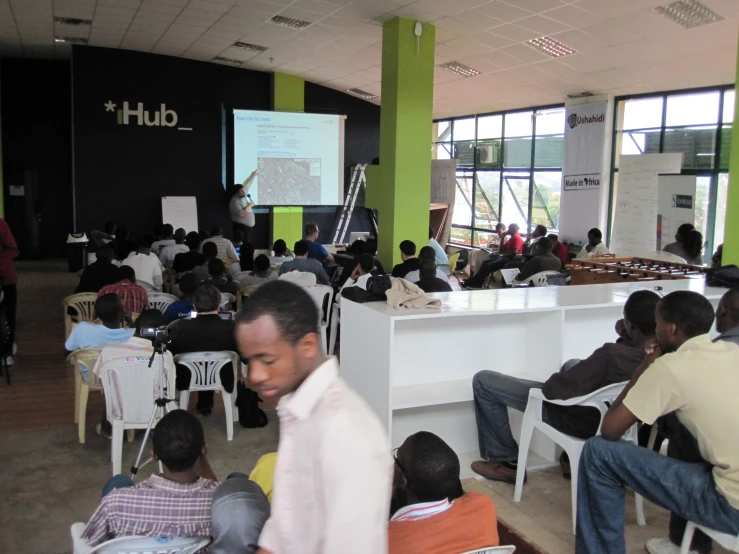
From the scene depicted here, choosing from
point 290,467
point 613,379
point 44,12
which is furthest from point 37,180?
point 290,467

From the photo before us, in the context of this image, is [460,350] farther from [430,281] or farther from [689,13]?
[689,13]

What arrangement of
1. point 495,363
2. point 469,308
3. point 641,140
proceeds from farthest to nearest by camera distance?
point 641,140, point 495,363, point 469,308

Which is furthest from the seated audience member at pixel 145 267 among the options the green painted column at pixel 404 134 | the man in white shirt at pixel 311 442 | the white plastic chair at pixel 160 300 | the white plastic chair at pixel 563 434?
the man in white shirt at pixel 311 442

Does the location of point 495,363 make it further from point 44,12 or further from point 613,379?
point 44,12

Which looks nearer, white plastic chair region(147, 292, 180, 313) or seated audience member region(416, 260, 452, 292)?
seated audience member region(416, 260, 452, 292)

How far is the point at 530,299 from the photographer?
395 cm

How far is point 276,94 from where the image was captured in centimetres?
1267

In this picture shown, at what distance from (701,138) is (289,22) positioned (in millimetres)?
5597

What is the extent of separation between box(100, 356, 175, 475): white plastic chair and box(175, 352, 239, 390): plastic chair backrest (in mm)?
474

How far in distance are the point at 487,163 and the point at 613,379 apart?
10323 millimetres

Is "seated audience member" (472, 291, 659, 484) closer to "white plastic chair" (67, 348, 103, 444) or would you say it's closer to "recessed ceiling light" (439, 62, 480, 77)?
"white plastic chair" (67, 348, 103, 444)

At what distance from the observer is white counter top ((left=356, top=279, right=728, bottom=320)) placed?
11.4 feet

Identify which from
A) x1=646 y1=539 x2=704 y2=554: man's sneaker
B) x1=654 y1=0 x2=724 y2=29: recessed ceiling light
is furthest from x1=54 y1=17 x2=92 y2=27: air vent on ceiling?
x1=646 y1=539 x2=704 y2=554: man's sneaker

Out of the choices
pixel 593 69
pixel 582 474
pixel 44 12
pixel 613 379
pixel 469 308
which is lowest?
pixel 582 474
